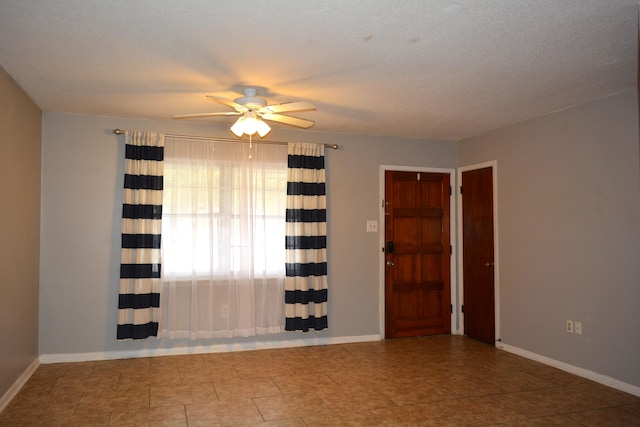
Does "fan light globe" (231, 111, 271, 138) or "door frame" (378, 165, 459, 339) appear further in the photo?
"door frame" (378, 165, 459, 339)

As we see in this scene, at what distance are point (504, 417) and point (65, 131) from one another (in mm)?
4717

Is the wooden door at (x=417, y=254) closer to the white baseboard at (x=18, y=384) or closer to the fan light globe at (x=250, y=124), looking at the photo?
the fan light globe at (x=250, y=124)

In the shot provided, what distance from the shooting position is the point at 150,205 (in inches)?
186

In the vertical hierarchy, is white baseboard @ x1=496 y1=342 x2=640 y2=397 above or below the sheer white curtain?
below

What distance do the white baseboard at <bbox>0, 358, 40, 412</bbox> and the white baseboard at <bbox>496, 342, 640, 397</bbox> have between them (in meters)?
4.68

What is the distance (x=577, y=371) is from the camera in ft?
13.9

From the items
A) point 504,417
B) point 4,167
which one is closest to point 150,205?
point 4,167

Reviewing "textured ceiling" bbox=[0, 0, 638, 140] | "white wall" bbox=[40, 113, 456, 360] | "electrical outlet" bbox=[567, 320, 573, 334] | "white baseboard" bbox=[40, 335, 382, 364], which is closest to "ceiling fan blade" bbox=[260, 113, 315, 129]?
"textured ceiling" bbox=[0, 0, 638, 140]

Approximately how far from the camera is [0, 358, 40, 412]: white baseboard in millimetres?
3444

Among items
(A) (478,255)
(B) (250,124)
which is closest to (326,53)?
(B) (250,124)

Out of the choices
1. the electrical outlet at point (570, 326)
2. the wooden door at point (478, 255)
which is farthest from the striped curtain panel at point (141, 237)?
the electrical outlet at point (570, 326)

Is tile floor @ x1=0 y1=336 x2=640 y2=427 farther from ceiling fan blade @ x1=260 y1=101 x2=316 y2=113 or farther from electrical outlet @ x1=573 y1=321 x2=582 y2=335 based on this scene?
ceiling fan blade @ x1=260 y1=101 x2=316 y2=113

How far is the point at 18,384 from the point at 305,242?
2.92 m

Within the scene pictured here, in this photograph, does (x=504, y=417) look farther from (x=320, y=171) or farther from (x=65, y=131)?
(x=65, y=131)
